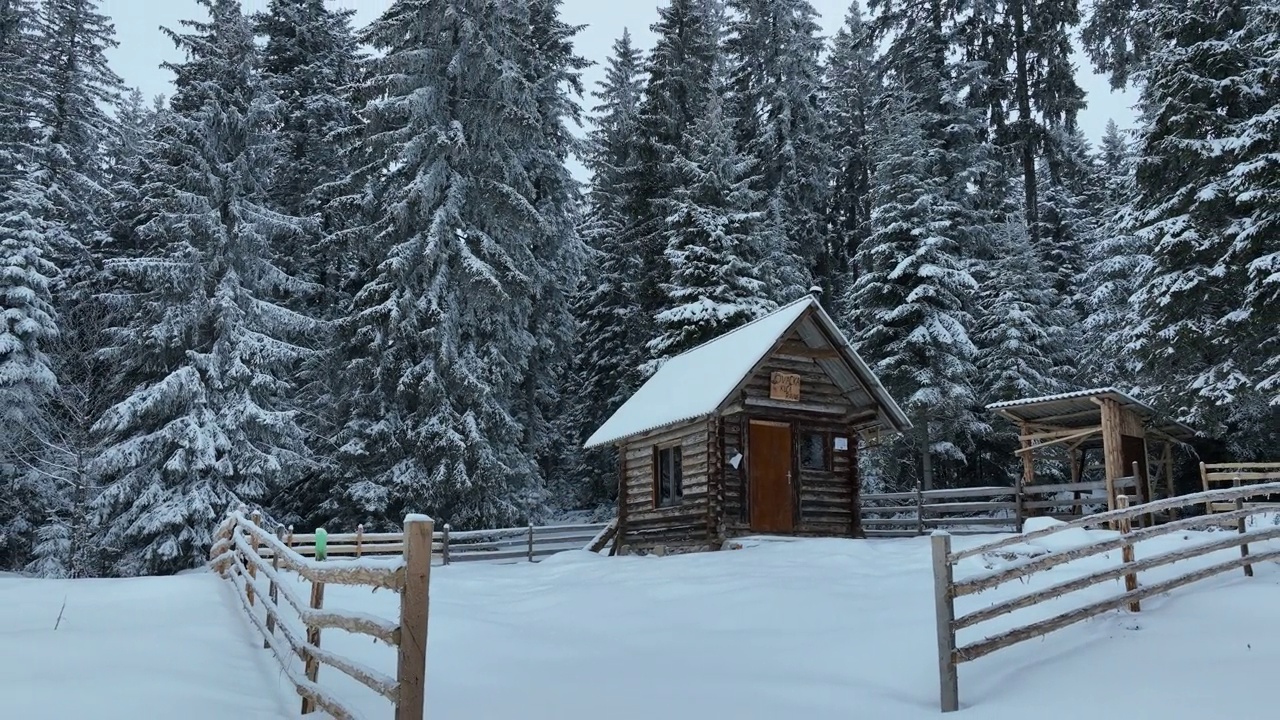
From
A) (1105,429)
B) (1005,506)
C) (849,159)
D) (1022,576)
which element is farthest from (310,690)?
(849,159)

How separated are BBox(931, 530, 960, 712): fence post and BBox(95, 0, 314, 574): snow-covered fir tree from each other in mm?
19906

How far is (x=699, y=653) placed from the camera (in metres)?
10.7

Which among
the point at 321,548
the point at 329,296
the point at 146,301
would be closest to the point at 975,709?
the point at 321,548

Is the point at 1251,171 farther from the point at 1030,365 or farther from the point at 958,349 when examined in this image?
the point at 1030,365

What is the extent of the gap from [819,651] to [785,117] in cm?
3195

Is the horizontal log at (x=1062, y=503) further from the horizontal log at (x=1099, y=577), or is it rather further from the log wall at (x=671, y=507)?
the horizontal log at (x=1099, y=577)

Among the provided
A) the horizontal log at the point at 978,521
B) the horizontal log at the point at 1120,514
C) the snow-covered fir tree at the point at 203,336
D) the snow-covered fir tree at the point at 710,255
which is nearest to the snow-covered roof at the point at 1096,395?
the horizontal log at the point at 978,521

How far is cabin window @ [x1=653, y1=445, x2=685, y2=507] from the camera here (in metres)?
21.6

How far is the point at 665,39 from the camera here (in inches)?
1485

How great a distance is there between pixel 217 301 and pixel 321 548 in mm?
13477

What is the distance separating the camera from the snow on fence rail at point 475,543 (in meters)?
22.9

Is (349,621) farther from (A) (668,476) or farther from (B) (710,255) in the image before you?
(B) (710,255)

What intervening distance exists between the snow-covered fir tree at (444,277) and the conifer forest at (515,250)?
0.12 m

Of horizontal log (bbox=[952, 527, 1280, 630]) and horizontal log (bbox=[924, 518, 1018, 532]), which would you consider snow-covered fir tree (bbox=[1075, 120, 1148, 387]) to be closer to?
horizontal log (bbox=[924, 518, 1018, 532])
